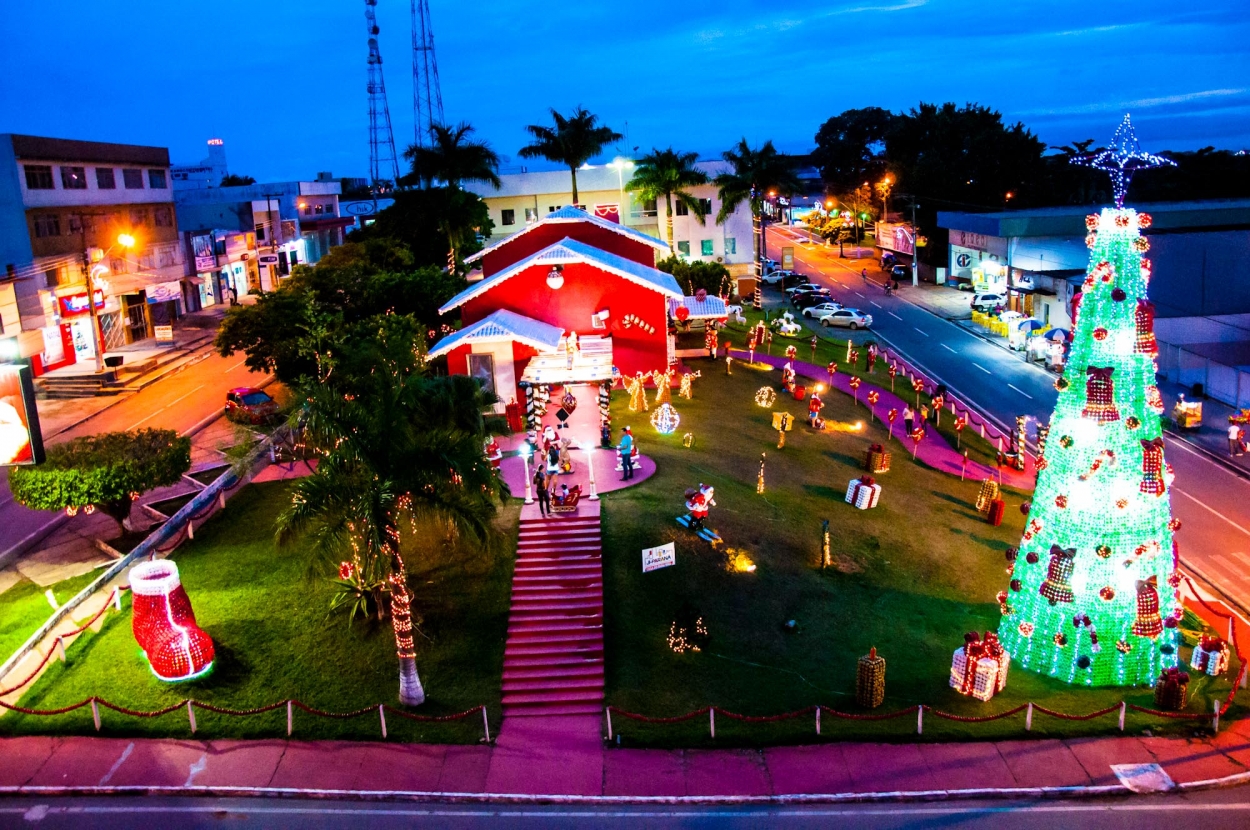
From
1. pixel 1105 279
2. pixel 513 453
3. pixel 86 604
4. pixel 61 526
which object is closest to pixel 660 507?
pixel 513 453

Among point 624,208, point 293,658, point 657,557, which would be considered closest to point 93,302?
point 293,658

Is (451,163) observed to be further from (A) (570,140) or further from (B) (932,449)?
(B) (932,449)

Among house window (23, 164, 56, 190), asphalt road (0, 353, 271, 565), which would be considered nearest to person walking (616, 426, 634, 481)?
asphalt road (0, 353, 271, 565)

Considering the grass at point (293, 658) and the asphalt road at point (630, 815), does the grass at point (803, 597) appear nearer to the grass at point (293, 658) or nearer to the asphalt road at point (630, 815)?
the asphalt road at point (630, 815)

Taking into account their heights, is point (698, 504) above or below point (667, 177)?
below

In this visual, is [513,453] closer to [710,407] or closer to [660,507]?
[660,507]

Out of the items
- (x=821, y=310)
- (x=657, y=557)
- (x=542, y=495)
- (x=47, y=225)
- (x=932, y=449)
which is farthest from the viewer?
(x=821, y=310)
